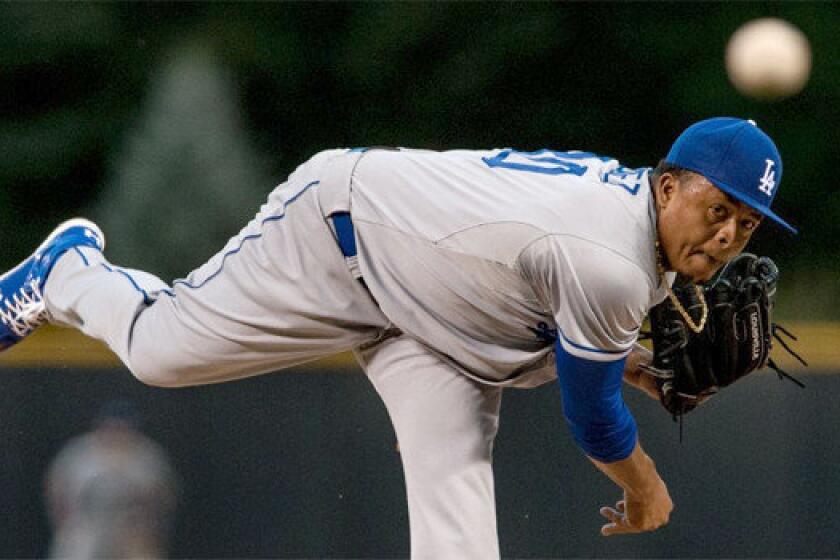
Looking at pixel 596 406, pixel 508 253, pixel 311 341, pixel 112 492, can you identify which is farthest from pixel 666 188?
pixel 112 492

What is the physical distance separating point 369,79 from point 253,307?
115 inches

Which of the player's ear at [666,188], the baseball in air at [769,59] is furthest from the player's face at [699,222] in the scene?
the baseball in air at [769,59]

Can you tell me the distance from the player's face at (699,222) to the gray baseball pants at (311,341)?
471mm

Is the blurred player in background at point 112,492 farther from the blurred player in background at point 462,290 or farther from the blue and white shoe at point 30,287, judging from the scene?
the blurred player in background at point 462,290

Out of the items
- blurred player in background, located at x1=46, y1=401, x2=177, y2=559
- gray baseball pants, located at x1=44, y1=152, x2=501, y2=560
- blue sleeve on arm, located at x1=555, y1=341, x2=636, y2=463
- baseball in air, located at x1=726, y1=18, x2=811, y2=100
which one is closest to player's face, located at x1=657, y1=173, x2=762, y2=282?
blue sleeve on arm, located at x1=555, y1=341, x2=636, y2=463

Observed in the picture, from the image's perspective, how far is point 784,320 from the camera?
4.69 meters

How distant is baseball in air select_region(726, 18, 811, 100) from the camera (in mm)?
5430

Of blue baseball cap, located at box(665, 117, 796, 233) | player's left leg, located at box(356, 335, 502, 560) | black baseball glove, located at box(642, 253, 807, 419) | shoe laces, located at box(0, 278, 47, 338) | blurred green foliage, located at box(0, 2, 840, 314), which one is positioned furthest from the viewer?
blurred green foliage, located at box(0, 2, 840, 314)

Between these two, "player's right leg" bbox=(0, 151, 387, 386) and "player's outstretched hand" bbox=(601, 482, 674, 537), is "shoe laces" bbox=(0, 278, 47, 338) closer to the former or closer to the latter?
"player's right leg" bbox=(0, 151, 387, 386)

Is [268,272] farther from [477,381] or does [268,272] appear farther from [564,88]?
[564,88]

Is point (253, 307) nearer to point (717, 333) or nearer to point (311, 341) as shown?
point (311, 341)

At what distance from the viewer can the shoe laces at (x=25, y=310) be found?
313 cm

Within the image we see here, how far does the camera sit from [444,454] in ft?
9.07

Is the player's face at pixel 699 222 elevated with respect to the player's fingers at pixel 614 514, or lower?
elevated
